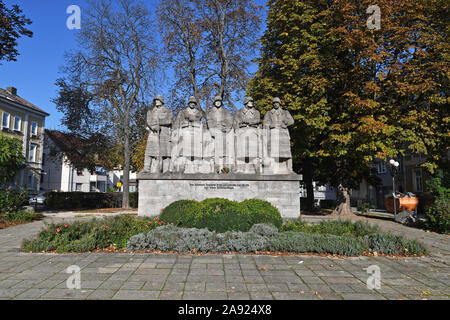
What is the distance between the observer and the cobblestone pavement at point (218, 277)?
4.14 m

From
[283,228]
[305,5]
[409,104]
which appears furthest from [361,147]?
[305,5]

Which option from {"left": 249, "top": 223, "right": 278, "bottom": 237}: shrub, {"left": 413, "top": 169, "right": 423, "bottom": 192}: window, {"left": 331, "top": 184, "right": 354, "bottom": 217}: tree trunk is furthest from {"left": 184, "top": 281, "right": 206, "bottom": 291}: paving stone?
{"left": 413, "top": 169, "right": 423, "bottom": 192}: window

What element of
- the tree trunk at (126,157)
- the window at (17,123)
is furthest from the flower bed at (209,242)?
the window at (17,123)

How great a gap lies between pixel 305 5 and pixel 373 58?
6328 millimetres

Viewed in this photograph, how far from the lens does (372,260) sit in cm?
621

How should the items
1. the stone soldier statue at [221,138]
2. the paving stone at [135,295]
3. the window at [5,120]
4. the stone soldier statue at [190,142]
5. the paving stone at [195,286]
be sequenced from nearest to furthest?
1. the paving stone at [135,295]
2. the paving stone at [195,286]
3. the stone soldier statue at [190,142]
4. the stone soldier statue at [221,138]
5. the window at [5,120]

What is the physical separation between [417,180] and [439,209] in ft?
69.9

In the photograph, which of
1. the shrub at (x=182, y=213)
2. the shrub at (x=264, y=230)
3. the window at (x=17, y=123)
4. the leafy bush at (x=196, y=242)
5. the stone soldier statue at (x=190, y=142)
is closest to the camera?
the leafy bush at (x=196, y=242)

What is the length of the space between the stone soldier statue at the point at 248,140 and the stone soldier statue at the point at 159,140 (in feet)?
9.53

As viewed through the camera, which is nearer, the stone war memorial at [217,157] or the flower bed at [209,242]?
the flower bed at [209,242]

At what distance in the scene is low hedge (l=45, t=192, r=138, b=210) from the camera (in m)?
23.7

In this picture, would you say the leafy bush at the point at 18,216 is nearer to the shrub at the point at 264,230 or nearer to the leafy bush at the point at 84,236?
the leafy bush at the point at 84,236

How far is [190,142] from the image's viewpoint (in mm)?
10938
